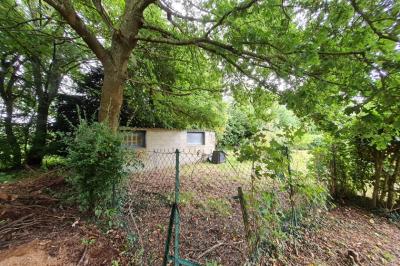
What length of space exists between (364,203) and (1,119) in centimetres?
1040

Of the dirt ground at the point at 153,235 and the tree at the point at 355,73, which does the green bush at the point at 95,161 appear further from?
the tree at the point at 355,73

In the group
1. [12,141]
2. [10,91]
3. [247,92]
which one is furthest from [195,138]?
[10,91]

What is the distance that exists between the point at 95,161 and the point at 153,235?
1.32 metres

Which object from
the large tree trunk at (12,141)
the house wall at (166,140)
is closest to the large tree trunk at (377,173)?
the house wall at (166,140)

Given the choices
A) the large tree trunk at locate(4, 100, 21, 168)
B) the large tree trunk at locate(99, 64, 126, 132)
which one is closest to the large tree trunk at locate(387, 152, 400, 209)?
the large tree trunk at locate(99, 64, 126, 132)

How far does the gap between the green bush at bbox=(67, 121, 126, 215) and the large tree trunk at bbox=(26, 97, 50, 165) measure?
481 cm

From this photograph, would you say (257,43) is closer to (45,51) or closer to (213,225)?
(213,225)

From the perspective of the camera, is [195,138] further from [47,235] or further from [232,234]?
[47,235]

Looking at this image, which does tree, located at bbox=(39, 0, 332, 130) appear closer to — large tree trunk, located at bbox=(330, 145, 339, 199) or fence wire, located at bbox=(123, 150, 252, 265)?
fence wire, located at bbox=(123, 150, 252, 265)

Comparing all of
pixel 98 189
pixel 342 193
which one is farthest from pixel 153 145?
pixel 342 193

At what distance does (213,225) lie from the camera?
135 inches

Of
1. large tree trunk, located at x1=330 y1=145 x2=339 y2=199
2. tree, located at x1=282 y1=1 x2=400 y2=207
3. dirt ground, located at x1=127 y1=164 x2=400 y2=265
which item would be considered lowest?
dirt ground, located at x1=127 y1=164 x2=400 y2=265

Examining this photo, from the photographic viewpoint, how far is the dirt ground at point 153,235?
2.59 meters

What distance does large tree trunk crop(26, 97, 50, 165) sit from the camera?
6.99 m
